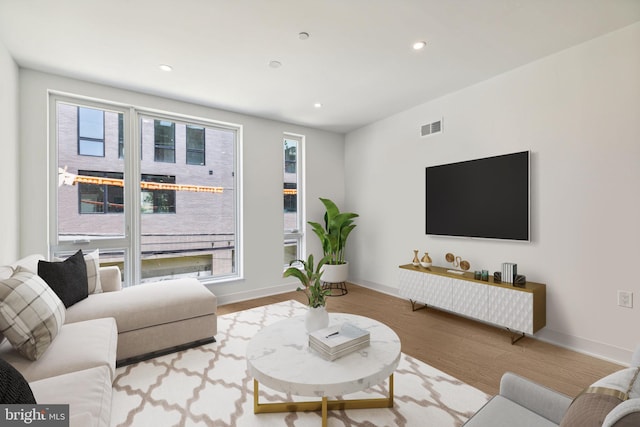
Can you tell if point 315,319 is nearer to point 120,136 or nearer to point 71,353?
point 71,353

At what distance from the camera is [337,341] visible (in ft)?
5.31

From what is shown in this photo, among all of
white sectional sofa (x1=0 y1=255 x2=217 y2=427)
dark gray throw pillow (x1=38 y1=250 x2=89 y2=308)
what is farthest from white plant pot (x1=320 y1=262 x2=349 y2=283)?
dark gray throw pillow (x1=38 y1=250 x2=89 y2=308)

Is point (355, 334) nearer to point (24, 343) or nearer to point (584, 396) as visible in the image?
point (584, 396)

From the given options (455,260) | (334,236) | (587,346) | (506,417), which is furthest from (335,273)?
(506,417)

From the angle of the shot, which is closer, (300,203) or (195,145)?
(195,145)

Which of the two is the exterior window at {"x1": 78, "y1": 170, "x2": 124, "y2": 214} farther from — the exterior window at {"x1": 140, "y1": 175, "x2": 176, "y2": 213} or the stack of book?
the stack of book

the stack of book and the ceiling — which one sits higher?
the ceiling

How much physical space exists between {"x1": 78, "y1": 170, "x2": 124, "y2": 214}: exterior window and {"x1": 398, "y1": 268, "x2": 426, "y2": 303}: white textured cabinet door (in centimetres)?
349

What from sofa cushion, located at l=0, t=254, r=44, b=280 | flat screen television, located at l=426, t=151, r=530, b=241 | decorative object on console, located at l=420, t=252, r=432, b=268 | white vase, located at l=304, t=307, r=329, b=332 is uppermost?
flat screen television, located at l=426, t=151, r=530, b=241

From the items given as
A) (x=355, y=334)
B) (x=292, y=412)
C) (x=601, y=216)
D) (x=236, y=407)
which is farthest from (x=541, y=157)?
(x=236, y=407)

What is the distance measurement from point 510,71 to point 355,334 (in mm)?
2994

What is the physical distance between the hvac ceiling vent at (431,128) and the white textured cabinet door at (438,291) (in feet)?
5.86

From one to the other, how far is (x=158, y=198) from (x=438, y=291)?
11.7 ft

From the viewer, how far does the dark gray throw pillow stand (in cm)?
211
